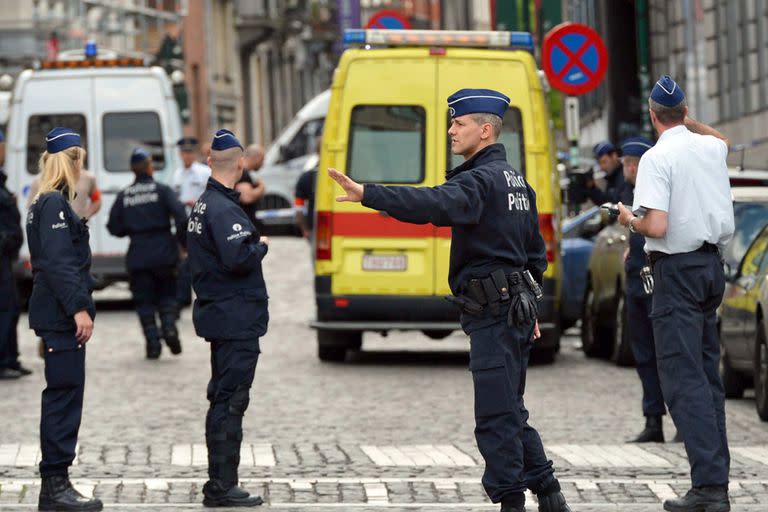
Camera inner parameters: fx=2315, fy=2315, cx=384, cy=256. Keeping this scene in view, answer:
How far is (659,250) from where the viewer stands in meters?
10.0

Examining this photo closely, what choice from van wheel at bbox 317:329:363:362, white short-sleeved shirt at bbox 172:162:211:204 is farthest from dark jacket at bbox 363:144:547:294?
white short-sleeved shirt at bbox 172:162:211:204

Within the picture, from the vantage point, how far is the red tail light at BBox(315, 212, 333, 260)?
18.5 metres

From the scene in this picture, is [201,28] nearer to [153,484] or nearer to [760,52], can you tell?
[760,52]

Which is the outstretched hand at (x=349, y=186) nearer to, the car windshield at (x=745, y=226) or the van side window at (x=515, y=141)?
the car windshield at (x=745, y=226)

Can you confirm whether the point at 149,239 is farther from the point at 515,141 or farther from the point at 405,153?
the point at 515,141

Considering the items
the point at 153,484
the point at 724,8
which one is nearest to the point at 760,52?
the point at 724,8

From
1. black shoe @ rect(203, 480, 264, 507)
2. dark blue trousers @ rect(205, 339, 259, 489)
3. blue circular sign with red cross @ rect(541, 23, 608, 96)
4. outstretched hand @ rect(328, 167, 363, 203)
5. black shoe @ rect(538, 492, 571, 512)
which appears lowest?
black shoe @ rect(203, 480, 264, 507)

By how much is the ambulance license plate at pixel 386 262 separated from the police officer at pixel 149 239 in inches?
88.5

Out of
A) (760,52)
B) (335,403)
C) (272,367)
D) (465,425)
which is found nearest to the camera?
(465,425)

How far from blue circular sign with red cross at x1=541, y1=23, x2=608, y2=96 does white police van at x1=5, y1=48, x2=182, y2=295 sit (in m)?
6.37

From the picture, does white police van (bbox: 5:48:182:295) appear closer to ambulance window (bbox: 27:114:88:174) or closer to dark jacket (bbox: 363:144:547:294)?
ambulance window (bbox: 27:114:88:174)

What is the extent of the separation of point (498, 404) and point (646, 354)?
416cm

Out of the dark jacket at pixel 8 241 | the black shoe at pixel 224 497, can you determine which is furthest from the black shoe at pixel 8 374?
the black shoe at pixel 224 497

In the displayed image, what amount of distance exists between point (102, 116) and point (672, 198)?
17.4 meters
